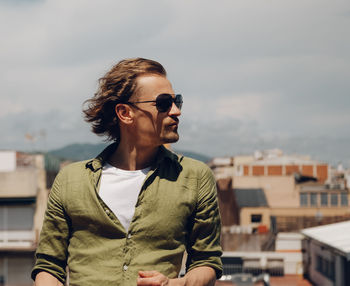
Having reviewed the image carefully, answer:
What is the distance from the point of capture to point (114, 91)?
127 inches

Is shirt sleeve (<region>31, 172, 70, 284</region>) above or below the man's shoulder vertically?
below

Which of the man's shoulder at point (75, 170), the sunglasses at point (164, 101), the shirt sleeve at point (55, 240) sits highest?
the sunglasses at point (164, 101)

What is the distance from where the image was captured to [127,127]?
3.25 meters

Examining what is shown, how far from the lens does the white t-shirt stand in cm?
312

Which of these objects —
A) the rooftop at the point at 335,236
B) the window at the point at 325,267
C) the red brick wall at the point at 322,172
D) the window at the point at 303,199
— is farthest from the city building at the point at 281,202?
the rooftop at the point at 335,236

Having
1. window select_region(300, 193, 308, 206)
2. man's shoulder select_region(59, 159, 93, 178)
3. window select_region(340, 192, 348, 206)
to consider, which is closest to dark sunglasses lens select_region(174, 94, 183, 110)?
man's shoulder select_region(59, 159, 93, 178)

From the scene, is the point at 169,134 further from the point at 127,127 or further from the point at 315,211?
A: the point at 315,211

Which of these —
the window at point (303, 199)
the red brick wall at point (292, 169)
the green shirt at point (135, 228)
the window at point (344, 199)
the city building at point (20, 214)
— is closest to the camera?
the green shirt at point (135, 228)

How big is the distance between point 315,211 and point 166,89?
60190 mm

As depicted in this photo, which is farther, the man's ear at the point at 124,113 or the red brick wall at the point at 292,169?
the red brick wall at the point at 292,169

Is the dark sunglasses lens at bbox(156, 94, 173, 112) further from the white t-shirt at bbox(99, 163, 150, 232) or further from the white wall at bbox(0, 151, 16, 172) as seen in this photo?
the white wall at bbox(0, 151, 16, 172)

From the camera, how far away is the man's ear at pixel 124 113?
10.4ft

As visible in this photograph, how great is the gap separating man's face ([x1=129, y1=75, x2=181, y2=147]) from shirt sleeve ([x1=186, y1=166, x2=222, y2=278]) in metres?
0.29

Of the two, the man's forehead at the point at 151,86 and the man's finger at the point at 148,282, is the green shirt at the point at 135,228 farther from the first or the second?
the man's forehead at the point at 151,86
